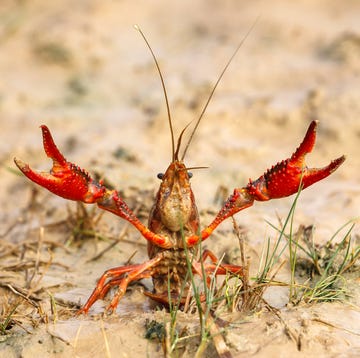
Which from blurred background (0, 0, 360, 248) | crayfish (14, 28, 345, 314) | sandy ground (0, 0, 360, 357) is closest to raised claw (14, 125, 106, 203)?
crayfish (14, 28, 345, 314)

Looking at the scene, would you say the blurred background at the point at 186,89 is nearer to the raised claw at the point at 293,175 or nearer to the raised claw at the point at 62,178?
the raised claw at the point at 293,175

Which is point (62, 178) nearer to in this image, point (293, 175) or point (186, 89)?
point (293, 175)

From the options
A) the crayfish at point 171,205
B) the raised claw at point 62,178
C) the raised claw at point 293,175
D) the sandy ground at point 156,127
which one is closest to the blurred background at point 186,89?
the sandy ground at point 156,127

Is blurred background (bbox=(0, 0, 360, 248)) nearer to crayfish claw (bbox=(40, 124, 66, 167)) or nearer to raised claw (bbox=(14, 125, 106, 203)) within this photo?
raised claw (bbox=(14, 125, 106, 203))

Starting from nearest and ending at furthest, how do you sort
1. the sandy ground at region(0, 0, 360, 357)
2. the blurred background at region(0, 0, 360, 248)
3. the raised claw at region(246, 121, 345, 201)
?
the sandy ground at region(0, 0, 360, 357) → the raised claw at region(246, 121, 345, 201) → the blurred background at region(0, 0, 360, 248)

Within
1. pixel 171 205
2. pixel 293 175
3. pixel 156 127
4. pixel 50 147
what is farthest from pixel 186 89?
pixel 50 147

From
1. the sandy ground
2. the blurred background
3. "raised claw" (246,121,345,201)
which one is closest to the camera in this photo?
the sandy ground

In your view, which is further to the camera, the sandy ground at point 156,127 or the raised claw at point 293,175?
the raised claw at point 293,175

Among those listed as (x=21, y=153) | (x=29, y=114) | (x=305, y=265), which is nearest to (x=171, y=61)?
(x=29, y=114)
